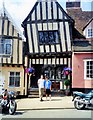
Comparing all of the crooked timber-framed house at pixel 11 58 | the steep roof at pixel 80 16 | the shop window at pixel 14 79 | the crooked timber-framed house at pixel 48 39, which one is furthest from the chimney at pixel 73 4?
the shop window at pixel 14 79

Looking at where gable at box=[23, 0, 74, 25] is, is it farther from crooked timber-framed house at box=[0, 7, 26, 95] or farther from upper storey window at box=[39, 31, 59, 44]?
crooked timber-framed house at box=[0, 7, 26, 95]

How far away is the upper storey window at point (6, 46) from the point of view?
20172 mm

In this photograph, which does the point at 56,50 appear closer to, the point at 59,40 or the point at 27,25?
the point at 59,40

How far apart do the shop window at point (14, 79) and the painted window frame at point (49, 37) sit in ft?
9.05

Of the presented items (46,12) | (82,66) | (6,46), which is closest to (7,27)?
(6,46)

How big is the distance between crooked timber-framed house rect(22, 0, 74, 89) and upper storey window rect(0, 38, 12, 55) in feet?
3.56

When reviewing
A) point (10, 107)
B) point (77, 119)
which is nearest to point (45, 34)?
point (10, 107)

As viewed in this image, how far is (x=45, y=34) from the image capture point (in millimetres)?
20547

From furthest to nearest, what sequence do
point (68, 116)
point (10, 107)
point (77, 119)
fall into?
point (10, 107) < point (68, 116) < point (77, 119)

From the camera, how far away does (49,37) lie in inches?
806

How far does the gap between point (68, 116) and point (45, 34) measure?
10.3 meters

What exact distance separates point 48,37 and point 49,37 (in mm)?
71

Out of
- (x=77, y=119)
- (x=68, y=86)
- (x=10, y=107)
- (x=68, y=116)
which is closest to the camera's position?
(x=77, y=119)

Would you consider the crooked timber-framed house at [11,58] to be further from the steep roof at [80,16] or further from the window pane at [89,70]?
the steep roof at [80,16]
